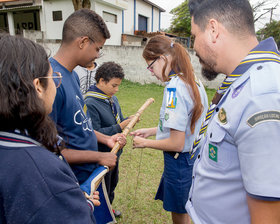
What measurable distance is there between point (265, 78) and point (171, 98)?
1019 millimetres

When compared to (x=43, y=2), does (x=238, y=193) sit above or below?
below

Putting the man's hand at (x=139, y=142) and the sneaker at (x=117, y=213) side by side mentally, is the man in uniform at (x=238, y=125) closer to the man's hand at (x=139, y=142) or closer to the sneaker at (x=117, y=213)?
the man's hand at (x=139, y=142)

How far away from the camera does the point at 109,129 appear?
249 cm

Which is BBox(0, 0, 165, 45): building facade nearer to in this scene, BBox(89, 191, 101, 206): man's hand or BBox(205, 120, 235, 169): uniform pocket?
BBox(89, 191, 101, 206): man's hand

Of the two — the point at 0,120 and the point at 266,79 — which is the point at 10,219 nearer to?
the point at 0,120

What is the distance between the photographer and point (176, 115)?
1917mm

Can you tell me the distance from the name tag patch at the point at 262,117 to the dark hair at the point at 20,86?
907 mm

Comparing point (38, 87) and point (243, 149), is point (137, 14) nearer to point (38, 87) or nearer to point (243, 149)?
point (38, 87)

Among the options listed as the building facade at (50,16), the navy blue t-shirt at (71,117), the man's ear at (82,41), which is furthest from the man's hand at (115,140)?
the building facade at (50,16)

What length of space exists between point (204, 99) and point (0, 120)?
1805 mm

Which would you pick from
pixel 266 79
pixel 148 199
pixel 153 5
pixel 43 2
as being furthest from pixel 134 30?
pixel 266 79

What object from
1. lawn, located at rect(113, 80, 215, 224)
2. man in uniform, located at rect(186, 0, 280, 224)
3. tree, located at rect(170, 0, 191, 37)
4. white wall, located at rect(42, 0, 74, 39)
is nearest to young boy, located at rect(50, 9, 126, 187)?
man in uniform, located at rect(186, 0, 280, 224)

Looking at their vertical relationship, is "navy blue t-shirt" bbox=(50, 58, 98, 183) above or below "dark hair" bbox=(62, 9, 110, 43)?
below

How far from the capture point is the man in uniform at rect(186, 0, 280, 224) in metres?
0.89
